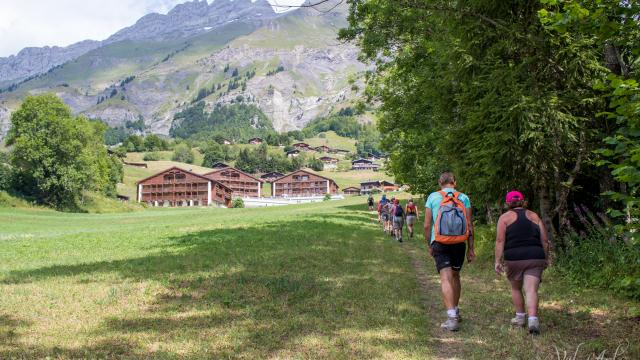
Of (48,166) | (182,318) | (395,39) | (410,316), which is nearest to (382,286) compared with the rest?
(410,316)

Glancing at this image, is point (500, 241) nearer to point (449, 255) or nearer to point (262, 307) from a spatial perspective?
point (449, 255)

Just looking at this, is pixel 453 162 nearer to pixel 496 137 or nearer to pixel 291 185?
pixel 496 137

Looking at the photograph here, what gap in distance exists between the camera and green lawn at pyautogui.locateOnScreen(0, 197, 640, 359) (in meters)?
7.00

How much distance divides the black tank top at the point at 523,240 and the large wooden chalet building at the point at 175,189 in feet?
443

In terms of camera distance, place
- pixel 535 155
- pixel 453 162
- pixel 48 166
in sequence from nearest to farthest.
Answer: pixel 535 155
pixel 453 162
pixel 48 166

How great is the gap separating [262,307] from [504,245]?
4.55 metres

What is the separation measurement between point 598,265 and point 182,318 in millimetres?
9365

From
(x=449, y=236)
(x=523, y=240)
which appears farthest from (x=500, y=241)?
(x=449, y=236)

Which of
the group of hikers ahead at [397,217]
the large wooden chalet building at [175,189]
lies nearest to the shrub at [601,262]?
the group of hikers ahead at [397,217]

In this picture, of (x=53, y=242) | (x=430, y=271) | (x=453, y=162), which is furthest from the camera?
(x=53, y=242)

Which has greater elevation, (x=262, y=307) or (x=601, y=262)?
(x=601, y=262)

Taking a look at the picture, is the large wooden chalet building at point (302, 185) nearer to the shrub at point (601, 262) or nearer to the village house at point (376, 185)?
the village house at point (376, 185)

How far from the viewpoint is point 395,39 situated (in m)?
26.7

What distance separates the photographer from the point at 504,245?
8.48 metres
